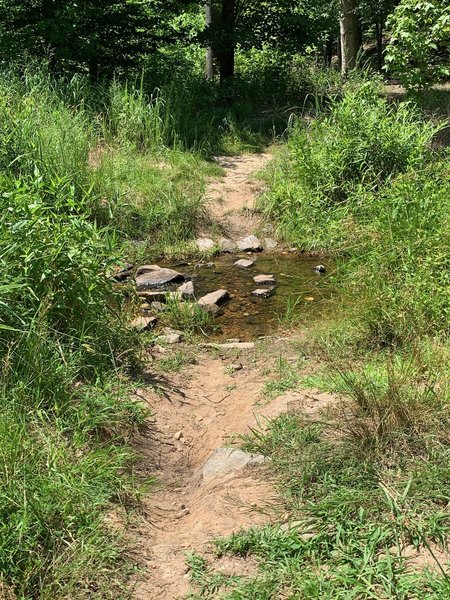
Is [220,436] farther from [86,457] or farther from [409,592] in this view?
[409,592]

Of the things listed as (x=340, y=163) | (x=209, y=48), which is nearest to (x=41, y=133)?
(x=340, y=163)

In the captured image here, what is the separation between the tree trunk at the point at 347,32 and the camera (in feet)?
35.3

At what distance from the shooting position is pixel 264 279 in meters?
7.00

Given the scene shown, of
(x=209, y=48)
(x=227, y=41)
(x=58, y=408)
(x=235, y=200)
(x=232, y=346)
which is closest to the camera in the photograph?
(x=58, y=408)

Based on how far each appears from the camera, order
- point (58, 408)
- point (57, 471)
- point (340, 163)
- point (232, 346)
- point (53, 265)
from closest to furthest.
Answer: point (57, 471) → point (58, 408) → point (53, 265) → point (232, 346) → point (340, 163)

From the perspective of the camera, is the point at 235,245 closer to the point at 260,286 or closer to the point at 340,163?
the point at 260,286

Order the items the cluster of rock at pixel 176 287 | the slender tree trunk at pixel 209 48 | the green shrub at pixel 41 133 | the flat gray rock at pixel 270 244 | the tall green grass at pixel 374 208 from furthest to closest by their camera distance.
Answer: the slender tree trunk at pixel 209 48 → the flat gray rock at pixel 270 244 → the green shrub at pixel 41 133 → the cluster of rock at pixel 176 287 → the tall green grass at pixel 374 208

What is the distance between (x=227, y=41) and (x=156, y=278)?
7130 mm

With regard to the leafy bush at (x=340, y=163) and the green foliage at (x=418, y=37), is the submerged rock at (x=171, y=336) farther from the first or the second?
the green foliage at (x=418, y=37)

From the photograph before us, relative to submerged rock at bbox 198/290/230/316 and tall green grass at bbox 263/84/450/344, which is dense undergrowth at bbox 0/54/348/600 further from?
tall green grass at bbox 263/84/450/344

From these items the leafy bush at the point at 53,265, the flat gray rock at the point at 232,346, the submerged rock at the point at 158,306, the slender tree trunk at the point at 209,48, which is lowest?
the flat gray rock at the point at 232,346

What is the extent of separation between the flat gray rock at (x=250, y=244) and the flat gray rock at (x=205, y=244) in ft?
1.05

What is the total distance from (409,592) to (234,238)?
6089mm

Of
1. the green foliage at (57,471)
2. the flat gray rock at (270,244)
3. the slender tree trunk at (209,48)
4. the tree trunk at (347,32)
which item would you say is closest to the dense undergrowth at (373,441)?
the green foliage at (57,471)
